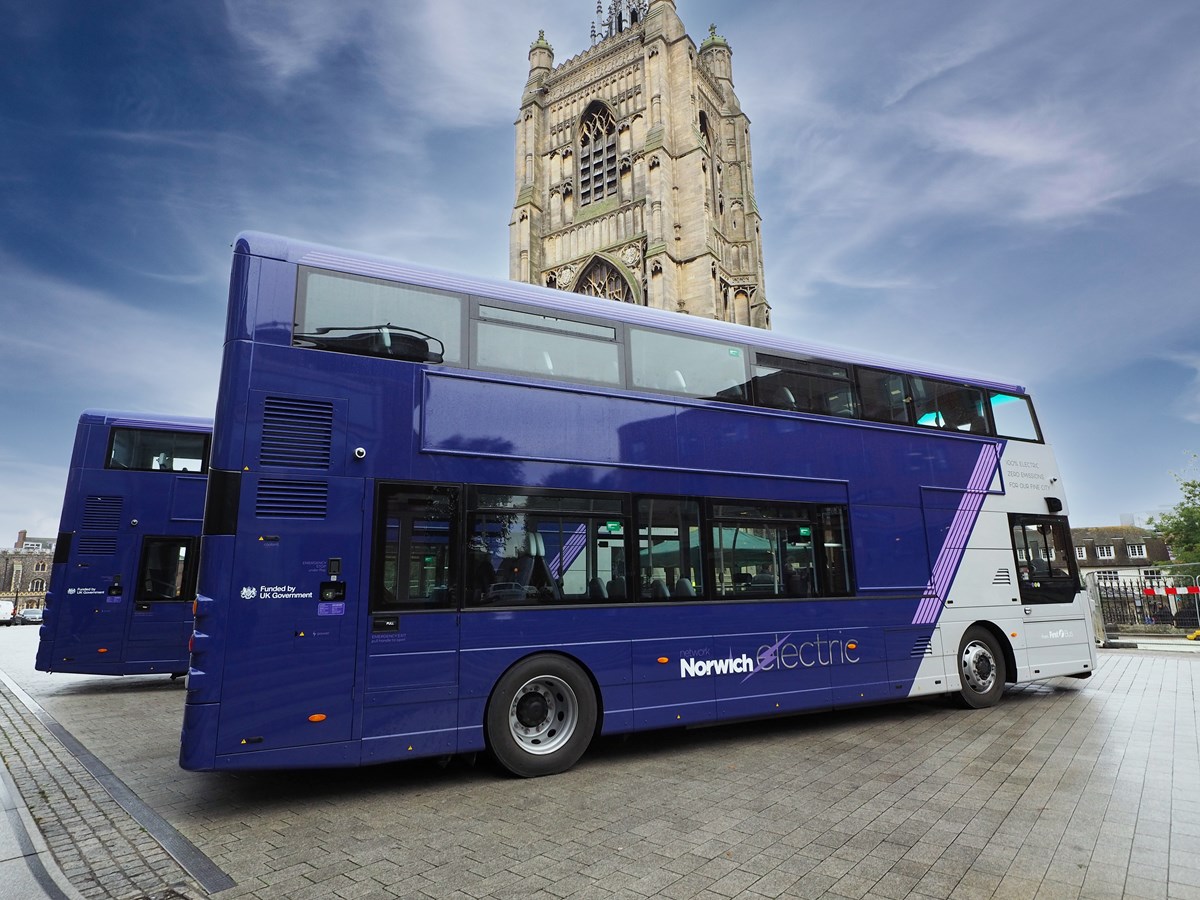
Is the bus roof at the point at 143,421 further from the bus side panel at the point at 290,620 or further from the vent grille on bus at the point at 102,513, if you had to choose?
the bus side panel at the point at 290,620

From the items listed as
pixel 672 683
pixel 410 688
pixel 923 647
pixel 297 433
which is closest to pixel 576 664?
pixel 672 683

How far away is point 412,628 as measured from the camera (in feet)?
17.5

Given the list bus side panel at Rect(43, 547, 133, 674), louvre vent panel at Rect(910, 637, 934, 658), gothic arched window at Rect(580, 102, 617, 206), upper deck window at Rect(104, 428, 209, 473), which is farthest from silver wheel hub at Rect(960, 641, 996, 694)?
gothic arched window at Rect(580, 102, 617, 206)

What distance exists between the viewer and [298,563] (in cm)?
509

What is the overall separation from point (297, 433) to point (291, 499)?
0.52m

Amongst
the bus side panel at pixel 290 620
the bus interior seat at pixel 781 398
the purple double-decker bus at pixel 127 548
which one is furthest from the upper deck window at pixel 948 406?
the purple double-decker bus at pixel 127 548

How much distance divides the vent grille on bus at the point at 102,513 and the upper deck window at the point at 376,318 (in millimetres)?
8681

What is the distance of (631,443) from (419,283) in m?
2.46

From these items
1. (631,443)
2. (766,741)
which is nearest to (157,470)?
(631,443)

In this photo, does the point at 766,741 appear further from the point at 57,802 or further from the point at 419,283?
the point at 57,802

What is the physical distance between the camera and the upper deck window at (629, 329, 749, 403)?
22.4 ft

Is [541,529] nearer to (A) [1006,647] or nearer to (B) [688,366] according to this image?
(B) [688,366]

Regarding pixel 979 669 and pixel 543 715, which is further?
pixel 979 669

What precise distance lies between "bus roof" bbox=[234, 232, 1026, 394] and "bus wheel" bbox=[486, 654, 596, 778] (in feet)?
11.0
